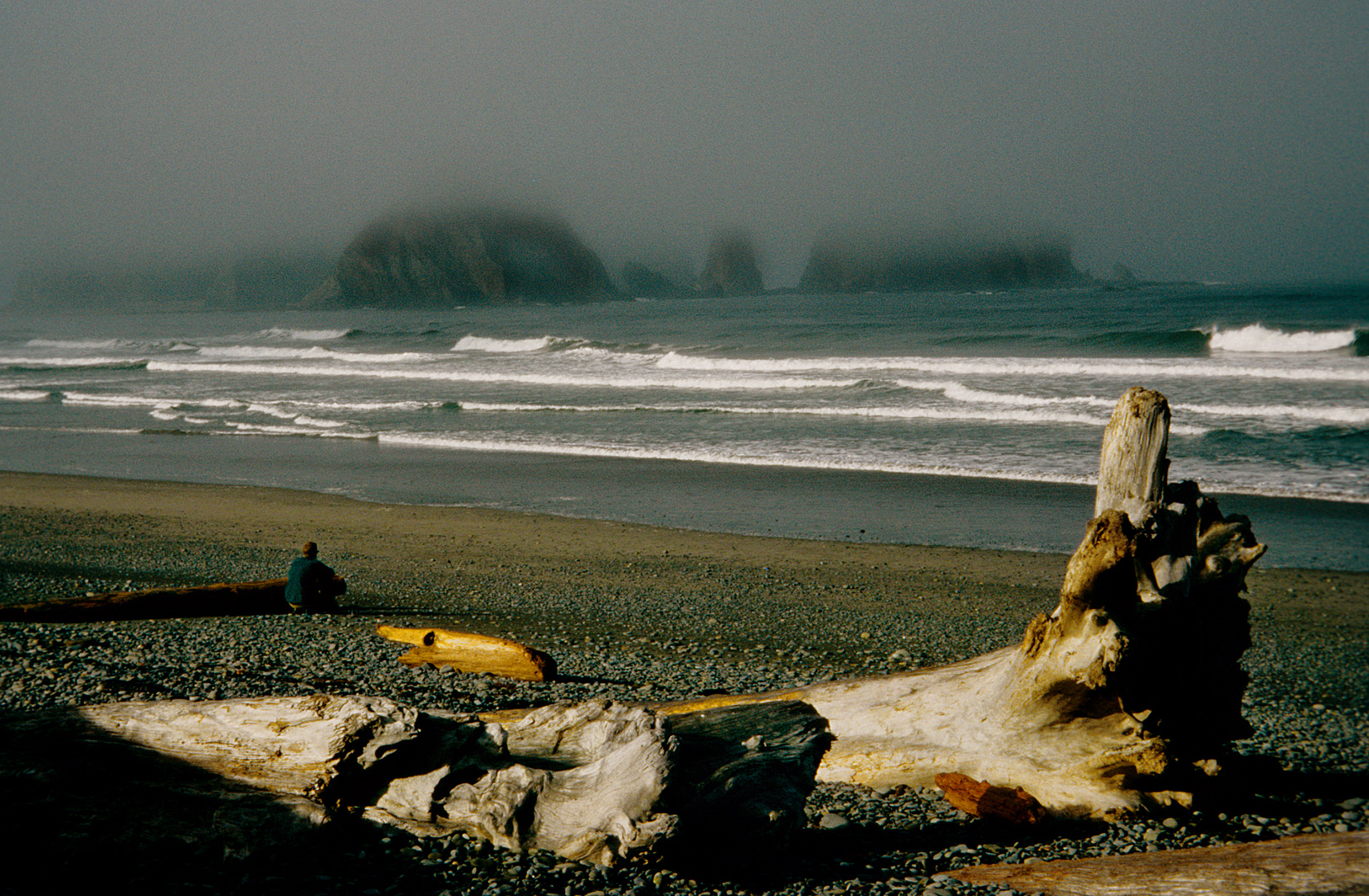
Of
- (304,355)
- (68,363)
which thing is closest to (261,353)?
(304,355)

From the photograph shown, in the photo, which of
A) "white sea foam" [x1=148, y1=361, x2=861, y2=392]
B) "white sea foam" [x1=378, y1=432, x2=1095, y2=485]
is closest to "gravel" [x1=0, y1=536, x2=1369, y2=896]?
"white sea foam" [x1=378, y1=432, x2=1095, y2=485]

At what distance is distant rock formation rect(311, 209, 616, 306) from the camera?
118 metres

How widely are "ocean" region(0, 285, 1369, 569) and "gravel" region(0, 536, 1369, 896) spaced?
355 centimetres

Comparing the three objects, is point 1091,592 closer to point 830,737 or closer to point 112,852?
point 830,737

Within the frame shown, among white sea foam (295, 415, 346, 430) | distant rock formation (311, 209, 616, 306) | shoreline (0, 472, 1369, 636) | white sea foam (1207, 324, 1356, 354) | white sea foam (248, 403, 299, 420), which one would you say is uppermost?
distant rock formation (311, 209, 616, 306)

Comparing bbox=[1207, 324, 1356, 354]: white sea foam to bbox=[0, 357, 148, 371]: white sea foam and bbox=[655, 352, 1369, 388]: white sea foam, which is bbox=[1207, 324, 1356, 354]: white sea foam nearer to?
bbox=[655, 352, 1369, 388]: white sea foam

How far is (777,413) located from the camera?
23734 millimetres

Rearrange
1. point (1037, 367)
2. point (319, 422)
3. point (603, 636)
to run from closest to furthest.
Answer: point (603, 636)
point (319, 422)
point (1037, 367)

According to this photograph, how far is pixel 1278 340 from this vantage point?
117 feet

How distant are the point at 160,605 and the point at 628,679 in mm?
4733

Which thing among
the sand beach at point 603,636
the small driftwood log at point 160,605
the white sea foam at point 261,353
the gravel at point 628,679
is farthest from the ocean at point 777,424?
the small driftwood log at point 160,605

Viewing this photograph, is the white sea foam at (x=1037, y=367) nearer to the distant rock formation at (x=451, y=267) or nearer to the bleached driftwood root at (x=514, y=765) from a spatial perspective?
the bleached driftwood root at (x=514, y=765)

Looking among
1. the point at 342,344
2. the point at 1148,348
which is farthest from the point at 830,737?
the point at 342,344

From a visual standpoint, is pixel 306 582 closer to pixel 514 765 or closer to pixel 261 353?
pixel 514 765
